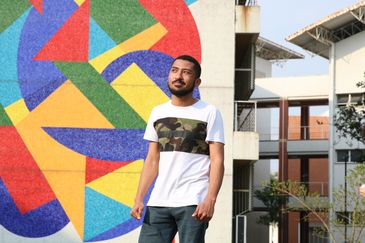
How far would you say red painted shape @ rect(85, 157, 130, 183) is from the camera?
558 inches

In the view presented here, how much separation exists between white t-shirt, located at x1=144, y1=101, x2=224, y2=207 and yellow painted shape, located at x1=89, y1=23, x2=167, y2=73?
989 centimetres

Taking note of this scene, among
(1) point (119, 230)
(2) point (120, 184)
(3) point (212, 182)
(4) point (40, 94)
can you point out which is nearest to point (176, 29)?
(4) point (40, 94)

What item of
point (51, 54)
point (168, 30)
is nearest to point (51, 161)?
point (51, 54)

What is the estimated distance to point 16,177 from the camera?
14.2 meters

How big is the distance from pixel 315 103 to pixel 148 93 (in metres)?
22.8

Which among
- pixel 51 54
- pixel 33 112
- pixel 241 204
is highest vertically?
pixel 51 54

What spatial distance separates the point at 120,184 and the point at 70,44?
8.94ft

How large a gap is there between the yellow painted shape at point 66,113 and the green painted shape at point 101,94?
0.14m

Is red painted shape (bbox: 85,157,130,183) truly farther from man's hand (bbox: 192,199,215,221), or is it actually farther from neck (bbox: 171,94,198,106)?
man's hand (bbox: 192,199,215,221)

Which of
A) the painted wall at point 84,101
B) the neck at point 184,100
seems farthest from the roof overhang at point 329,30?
the neck at point 184,100

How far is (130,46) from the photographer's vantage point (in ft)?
47.5

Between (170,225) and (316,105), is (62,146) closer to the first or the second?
(170,225)

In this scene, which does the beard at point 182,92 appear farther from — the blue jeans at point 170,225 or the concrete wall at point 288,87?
the concrete wall at point 288,87

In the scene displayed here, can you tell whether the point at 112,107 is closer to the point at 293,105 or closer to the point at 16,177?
the point at 16,177
